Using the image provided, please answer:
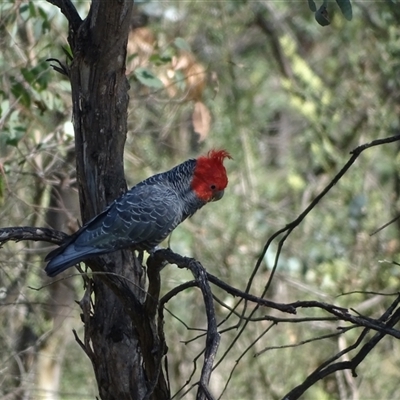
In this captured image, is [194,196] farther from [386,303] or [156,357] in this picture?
[386,303]

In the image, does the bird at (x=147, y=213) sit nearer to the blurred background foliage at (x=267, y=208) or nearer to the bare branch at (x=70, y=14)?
the bare branch at (x=70, y=14)

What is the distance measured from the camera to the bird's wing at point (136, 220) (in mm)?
2510

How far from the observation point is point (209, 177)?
3027mm

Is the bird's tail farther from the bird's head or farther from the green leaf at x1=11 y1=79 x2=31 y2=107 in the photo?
the green leaf at x1=11 y1=79 x2=31 y2=107

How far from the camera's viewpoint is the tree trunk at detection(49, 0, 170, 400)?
2325 mm

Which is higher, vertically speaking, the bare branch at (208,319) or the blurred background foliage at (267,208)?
the blurred background foliage at (267,208)

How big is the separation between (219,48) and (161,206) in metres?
2.85

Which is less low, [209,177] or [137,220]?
[209,177]

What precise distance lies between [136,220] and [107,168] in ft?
Answer: 1.16

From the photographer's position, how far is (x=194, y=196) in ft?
10.1

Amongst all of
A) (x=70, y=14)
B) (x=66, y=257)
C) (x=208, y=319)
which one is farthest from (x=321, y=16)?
(x=66, y=257)

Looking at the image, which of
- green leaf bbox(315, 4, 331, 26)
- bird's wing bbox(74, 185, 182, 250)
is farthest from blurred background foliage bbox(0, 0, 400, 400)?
green leaf bbox(315, 4, 331, 26)

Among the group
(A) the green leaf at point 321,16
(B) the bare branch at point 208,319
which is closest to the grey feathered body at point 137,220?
(B) the bare branch at point 208,319

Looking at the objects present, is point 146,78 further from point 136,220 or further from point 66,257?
point 66,257
